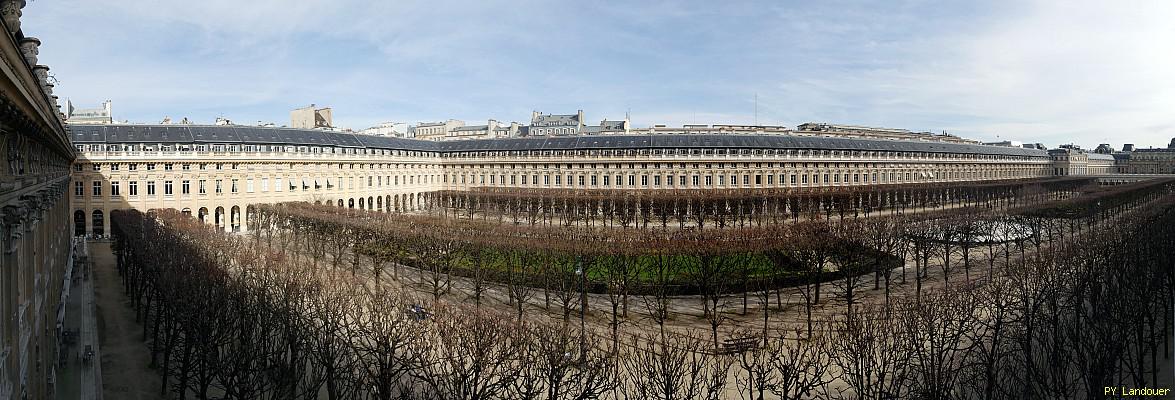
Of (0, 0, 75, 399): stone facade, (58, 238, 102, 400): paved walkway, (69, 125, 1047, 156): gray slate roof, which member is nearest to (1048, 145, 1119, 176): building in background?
(69, 125, 1047, 156): gray slate roof

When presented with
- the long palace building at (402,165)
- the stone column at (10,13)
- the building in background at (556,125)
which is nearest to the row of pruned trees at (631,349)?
the stone column at (10,13)

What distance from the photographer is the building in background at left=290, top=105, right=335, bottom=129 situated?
89625 mm

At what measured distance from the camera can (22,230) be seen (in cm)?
1316

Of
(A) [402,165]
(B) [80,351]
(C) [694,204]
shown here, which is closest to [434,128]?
(A) [402,165]

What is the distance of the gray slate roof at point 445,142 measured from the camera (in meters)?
56.4

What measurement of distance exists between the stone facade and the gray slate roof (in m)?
44.5

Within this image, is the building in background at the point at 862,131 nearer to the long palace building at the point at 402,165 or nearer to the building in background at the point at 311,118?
the long palace building at the point at 402,165

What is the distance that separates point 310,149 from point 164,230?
36.4m

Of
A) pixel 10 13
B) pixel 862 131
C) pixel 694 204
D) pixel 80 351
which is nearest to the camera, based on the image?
pixel 10 13

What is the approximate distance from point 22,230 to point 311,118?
82.8 meters

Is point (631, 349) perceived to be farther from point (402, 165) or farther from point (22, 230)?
point (402, 165)

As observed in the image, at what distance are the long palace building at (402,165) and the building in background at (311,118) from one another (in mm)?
16886

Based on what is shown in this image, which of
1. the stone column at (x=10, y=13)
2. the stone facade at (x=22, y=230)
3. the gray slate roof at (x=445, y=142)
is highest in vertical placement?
the gray slate roof at (x=445, y=142)

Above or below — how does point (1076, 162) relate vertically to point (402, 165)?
above
